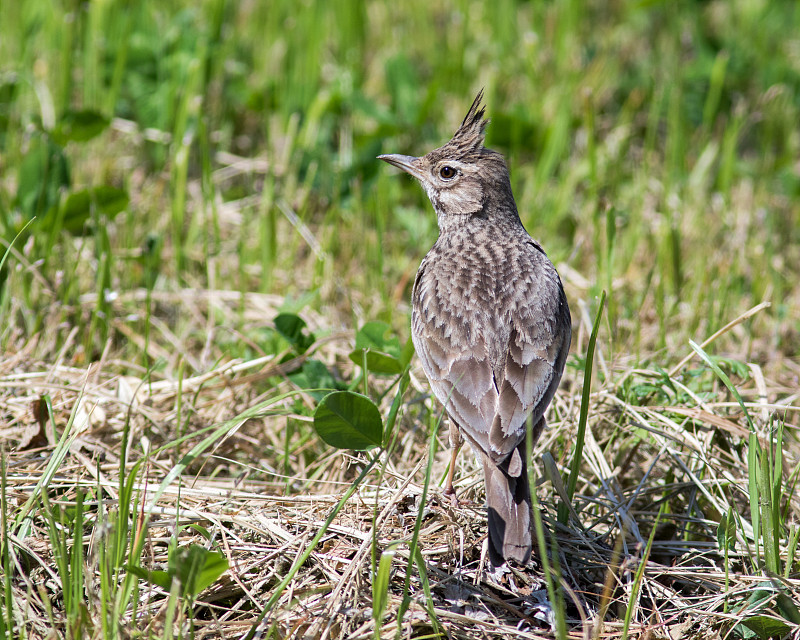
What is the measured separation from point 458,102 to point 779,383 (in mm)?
3620

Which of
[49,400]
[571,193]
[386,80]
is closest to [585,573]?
[49,400]

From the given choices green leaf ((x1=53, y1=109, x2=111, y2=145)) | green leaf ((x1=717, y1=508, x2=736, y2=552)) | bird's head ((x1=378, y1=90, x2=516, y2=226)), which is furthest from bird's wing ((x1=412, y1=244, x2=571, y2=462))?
green leaf ((x1=53, y1=109, x2=111, y2=145))

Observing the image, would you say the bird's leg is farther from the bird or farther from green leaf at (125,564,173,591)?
green leaf at (125,564,173,591)

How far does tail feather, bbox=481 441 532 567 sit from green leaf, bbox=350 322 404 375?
40.5 inches

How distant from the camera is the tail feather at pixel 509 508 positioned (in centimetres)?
311

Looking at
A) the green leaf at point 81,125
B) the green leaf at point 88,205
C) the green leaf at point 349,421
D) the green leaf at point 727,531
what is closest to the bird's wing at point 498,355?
the green leaf at point 349,421

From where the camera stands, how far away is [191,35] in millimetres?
7074

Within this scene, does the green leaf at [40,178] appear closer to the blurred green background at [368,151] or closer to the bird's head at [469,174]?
the blurred green background at [368,151]

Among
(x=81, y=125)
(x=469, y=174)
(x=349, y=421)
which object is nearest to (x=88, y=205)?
(x=81, y=125)

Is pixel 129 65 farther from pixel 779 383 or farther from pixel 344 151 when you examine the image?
pixel 779 383

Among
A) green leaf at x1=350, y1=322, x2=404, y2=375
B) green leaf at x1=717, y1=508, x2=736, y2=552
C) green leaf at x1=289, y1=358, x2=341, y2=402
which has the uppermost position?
green leaf at x1=350, y1=322, x2=404, y2=375

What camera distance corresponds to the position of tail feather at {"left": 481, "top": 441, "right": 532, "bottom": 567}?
3.11 metres

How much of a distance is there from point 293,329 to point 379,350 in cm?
46

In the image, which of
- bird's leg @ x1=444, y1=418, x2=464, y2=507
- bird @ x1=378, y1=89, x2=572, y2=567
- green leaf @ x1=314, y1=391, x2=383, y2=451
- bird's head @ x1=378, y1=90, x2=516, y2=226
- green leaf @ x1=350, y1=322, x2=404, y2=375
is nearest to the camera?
bird @ x1=378, y1=89, x2=572, y2=567
